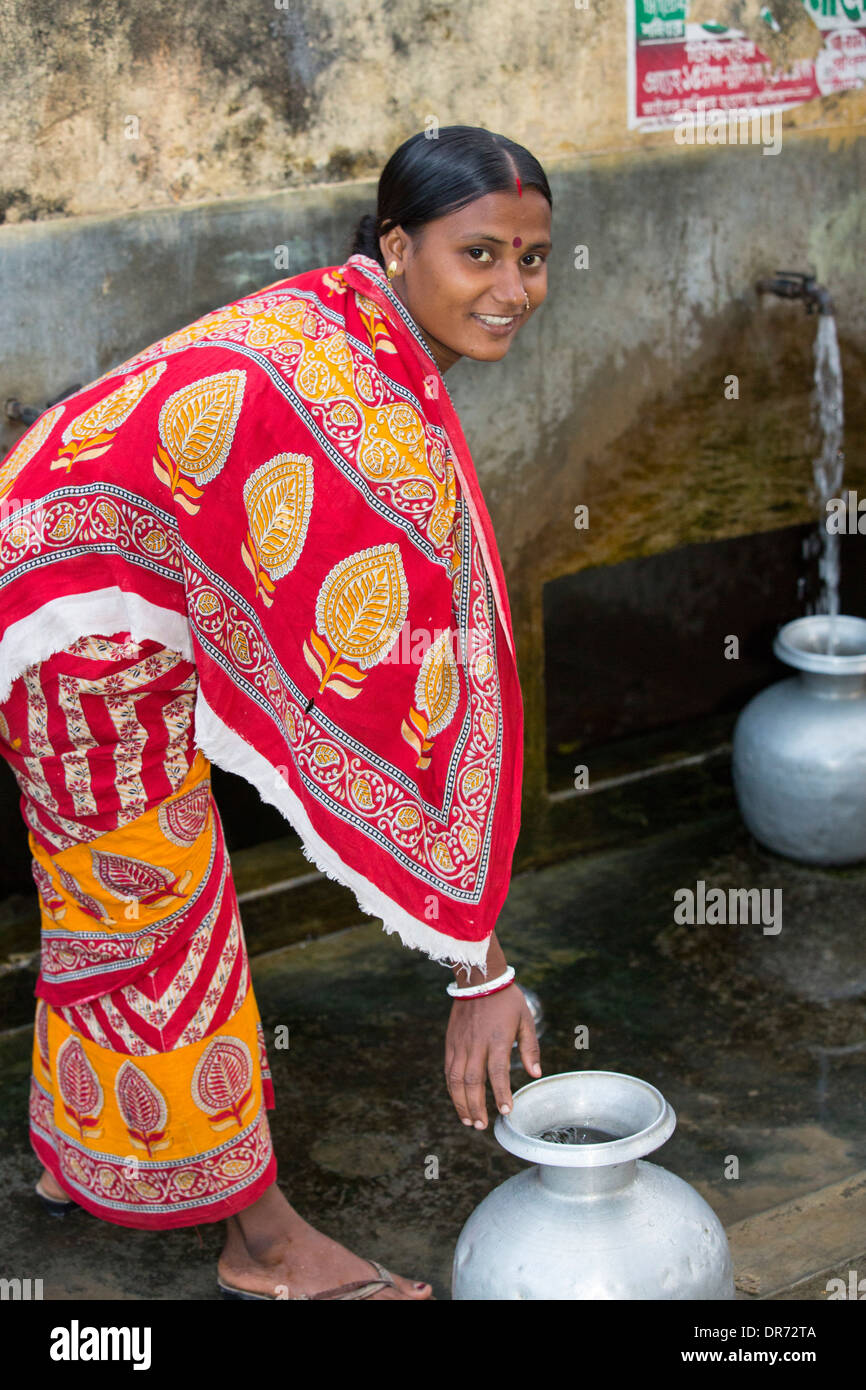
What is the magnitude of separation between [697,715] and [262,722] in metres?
2.80

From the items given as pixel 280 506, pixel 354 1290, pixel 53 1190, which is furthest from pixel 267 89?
pixel 354 1290

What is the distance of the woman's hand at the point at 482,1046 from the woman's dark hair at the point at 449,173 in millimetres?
1152

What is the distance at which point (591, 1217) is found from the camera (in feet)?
7.37

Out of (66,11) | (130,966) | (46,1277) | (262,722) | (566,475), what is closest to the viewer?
(262,722)

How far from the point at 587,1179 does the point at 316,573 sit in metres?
0.92

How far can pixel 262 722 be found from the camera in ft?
7.88

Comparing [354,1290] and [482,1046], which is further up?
[482,1046]

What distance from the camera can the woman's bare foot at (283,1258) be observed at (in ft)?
9.37

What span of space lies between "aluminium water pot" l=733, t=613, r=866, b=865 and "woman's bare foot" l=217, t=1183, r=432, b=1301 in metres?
1.98

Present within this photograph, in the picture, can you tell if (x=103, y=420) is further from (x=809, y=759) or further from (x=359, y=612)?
(x=809, y=759)

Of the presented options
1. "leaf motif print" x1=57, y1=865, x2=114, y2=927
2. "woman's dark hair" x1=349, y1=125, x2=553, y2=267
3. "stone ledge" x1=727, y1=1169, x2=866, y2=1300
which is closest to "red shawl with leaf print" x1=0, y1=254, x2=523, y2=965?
"woman's dark hair" x1=349, y1=125, x2=553, y2=267

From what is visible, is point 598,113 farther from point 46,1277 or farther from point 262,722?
point 46,1277

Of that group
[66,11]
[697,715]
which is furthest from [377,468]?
[697,715]

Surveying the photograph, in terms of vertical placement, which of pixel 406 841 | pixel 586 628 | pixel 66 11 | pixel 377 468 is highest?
pixel 66 11
